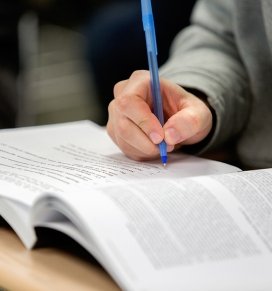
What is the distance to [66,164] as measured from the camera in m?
0.76

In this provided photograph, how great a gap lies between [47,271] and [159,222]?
10 cm

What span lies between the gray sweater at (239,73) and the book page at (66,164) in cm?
12

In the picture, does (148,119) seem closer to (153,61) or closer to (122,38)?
(153,61)

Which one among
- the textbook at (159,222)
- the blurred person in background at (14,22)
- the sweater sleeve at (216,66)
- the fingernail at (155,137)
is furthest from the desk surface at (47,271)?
the blurred person in background at (14,22)

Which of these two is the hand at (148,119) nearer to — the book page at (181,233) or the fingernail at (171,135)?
the fingernail at (171,135)

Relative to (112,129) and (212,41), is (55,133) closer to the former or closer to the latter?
(112,129)

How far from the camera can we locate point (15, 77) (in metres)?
2.52

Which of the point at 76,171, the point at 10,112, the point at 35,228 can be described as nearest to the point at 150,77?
the point at 76,171

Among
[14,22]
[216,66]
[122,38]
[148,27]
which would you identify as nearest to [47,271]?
[148,27]

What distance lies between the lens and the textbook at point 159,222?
0.51 metres

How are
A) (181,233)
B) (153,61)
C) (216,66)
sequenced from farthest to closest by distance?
1. (216,66)
2. (153,61)
3. (181,233)

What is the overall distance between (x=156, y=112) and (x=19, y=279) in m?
0.31

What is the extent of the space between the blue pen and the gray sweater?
13cm

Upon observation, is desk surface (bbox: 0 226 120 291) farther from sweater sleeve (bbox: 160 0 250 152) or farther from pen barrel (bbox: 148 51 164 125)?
sweater sleeve (bbox: 160 0 250 152)
